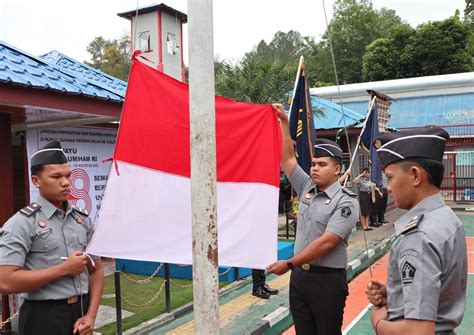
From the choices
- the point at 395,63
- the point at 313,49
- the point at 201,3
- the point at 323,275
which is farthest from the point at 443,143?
the point at 313,49

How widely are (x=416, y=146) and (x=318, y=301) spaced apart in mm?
1756

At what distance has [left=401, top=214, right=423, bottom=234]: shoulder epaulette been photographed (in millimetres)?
1843

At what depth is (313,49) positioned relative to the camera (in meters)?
53.6

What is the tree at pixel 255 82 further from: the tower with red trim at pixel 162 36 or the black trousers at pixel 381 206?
the tower with red trim at pixel 162 36

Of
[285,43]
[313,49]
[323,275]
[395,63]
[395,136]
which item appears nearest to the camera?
[395,136]

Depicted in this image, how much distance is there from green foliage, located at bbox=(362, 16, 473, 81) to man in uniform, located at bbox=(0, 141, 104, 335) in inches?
1490

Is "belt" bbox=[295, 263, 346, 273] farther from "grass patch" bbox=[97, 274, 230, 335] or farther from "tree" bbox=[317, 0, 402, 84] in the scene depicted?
"tree" bbox=[317, 0, 402, 84]

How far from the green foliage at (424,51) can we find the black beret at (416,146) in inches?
1478

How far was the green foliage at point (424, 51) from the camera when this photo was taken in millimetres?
34781

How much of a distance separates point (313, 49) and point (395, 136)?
178ft

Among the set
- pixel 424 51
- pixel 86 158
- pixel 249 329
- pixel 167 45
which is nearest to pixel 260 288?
pixel 249 329

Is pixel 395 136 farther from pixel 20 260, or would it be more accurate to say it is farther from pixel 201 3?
pixel 20 260

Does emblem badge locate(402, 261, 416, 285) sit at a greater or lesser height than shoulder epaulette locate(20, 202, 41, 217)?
lesser

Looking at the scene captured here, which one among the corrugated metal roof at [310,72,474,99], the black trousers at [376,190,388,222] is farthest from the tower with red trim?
the corrugated metal roof at [310,72,474,99]
